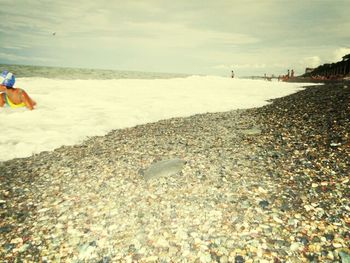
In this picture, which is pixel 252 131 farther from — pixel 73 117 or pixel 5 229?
pixel 73 117

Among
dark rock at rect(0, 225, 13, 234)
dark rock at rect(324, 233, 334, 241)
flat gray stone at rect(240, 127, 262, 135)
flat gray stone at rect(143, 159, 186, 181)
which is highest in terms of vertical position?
flat gray stone at rect(240, 127, 262, 135)

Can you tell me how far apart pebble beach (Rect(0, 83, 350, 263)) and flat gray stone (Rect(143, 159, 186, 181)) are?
1.3 inches

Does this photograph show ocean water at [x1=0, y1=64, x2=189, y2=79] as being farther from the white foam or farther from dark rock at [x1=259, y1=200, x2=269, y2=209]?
dark rock at [x1=259, y1=200, x2=269, y2=209]

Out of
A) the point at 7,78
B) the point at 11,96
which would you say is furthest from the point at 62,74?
the point at 7,78

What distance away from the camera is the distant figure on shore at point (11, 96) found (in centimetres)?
1507

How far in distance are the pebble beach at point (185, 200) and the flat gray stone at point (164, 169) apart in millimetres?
34

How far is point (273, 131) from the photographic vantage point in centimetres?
1155

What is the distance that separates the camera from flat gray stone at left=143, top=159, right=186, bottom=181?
784 centimetres

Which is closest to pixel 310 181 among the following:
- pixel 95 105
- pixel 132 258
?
pixel 132 258

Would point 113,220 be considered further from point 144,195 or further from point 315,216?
point 315,216

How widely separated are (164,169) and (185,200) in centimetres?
184

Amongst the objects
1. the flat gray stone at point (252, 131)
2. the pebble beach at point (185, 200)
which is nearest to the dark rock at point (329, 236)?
the pebble beach at point (185, 200)

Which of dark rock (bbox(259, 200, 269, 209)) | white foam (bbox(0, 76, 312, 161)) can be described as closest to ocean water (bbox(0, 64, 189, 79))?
white foam (bbox(0, 76, 312, 161))

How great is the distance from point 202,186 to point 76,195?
3.55 metres
